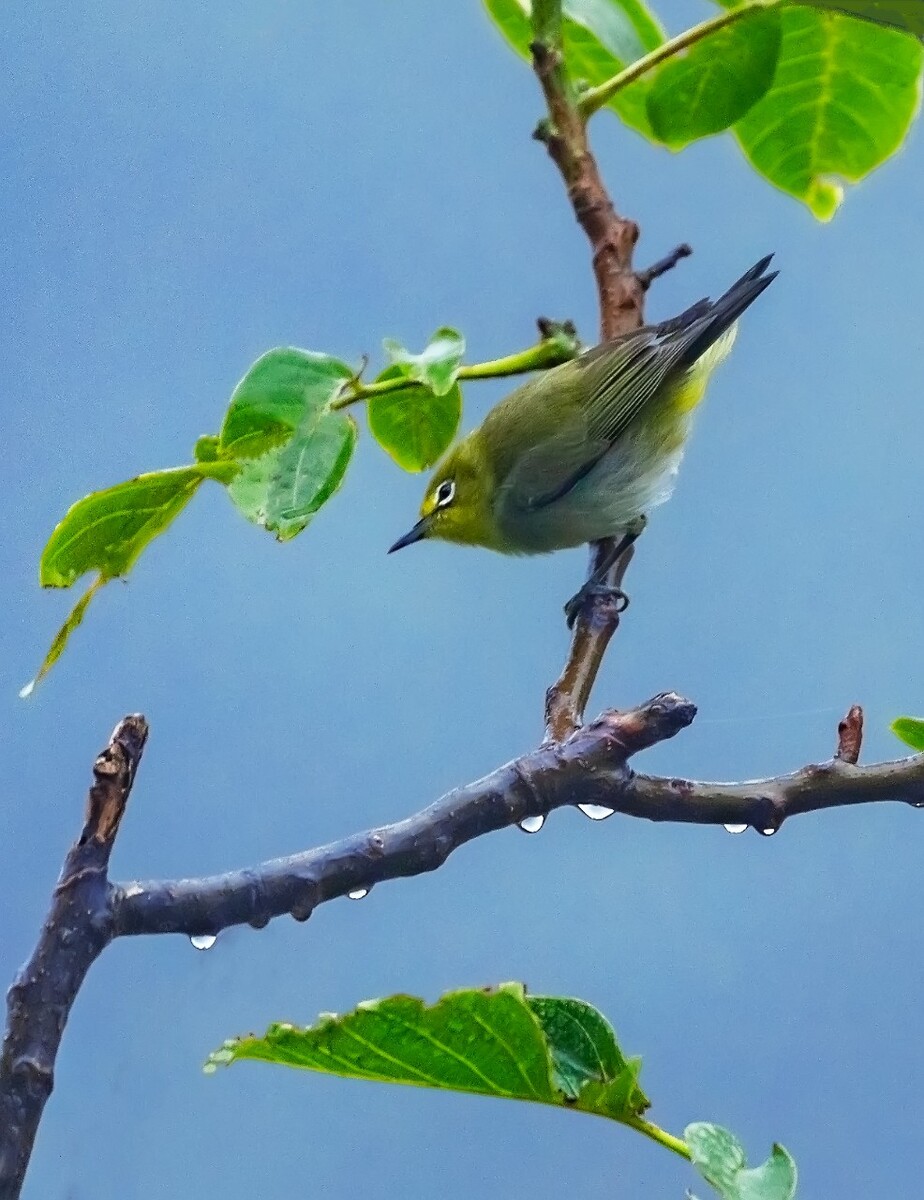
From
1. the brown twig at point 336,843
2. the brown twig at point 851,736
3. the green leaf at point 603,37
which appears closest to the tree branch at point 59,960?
the brown twig at point 336,843

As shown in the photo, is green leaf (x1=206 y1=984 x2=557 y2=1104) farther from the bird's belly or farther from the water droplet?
the bird's belly

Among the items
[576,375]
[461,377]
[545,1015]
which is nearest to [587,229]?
[461,377]

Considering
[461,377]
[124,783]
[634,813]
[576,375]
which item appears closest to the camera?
[124,783]

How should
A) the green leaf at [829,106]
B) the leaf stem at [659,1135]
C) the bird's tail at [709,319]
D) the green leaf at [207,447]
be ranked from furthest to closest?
the bird's tail at [709,319] < the green leaf at [829,106] < the green leaf at [207,447] < the leaf stem at [659,1135]

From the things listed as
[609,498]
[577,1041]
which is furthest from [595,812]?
[609,498]

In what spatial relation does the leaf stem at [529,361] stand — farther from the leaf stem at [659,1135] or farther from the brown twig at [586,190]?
the leaf stem at [659,1135]

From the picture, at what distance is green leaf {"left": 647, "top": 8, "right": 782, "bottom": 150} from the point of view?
2.49 feet

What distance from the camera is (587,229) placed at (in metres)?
0.76

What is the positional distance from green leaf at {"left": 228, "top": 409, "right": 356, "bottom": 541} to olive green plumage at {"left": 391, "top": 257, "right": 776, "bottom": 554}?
27.7 inches

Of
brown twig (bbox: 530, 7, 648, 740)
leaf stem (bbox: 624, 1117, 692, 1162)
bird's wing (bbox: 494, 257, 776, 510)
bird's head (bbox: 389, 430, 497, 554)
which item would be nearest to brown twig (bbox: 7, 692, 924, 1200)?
leaf stem (bbox: 624, 1117, 692, 1162)

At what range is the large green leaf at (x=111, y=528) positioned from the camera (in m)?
0.53

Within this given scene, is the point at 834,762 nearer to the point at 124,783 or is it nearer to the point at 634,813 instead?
the point at 634,813

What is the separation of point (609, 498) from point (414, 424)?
1.91ft

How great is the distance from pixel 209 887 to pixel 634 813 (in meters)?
0.18
